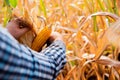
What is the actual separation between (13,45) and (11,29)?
0.30 metres

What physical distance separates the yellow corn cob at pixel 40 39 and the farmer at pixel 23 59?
0.20ft

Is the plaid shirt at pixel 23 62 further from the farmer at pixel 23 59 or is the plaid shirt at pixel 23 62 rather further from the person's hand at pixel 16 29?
the person's hand at pixel 16 29

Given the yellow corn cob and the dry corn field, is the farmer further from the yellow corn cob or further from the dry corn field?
the dry corn field

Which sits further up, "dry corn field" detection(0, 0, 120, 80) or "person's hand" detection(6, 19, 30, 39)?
"person's hand" detection(6, 19, 30, 39)

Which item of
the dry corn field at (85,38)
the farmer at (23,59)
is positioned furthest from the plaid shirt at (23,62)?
the dry corn field at (85,38)

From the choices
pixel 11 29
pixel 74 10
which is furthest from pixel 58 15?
pixel 11 29

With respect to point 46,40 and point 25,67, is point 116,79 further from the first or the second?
point 25,67

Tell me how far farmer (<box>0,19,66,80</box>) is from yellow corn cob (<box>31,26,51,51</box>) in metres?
0.06

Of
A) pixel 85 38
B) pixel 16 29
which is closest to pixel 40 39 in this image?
pixel 16 29

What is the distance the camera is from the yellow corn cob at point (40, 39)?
109 cm

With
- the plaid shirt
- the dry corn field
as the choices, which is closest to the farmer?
the plaid shirt

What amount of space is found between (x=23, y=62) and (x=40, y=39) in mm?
341

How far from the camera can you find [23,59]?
76 cm

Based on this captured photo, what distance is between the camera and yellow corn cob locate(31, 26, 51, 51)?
3.57ft
